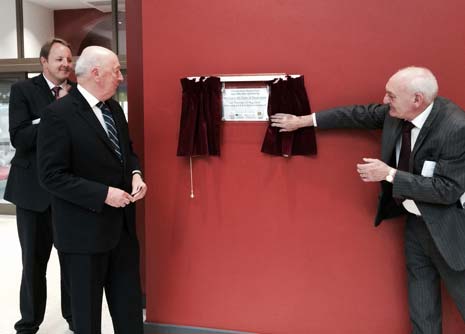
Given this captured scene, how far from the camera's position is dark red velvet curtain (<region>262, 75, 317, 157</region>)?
7.18ft

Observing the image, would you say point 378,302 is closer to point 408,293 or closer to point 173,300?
point 408,293

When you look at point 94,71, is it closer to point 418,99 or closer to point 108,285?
point 108,285

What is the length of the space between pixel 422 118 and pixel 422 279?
779mm

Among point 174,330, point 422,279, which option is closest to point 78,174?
point 174,330

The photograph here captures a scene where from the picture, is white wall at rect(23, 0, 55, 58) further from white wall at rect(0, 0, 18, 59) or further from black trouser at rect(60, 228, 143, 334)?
black trouser at rect(60, 228, 143, 334)

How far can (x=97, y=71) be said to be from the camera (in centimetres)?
192

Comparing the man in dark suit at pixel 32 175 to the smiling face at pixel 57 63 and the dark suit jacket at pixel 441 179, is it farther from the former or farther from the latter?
the dark suit jacket at pixel 441 179

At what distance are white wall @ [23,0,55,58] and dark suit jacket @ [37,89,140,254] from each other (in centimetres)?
444

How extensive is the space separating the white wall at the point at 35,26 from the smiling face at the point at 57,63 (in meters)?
3.74

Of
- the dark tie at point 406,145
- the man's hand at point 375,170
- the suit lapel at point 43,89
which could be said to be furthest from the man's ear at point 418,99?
the suit lapel at point 43,89

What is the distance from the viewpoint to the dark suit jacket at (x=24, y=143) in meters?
2.36

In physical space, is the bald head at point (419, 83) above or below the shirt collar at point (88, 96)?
above

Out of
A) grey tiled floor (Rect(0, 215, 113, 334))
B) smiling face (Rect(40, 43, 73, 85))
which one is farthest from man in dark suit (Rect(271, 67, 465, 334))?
grey tiled floor (Rect(0, 215, 113, 334))

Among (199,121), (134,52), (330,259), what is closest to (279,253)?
(330,259)
